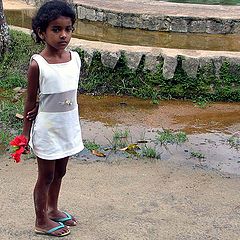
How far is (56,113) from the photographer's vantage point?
270 cm

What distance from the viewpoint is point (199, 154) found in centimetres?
409

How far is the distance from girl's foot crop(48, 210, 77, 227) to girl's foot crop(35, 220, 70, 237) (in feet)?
0.24

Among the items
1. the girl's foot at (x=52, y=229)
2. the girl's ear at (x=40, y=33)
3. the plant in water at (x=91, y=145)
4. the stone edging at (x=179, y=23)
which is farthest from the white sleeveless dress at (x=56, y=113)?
the stone edging at (x=179, y=23)

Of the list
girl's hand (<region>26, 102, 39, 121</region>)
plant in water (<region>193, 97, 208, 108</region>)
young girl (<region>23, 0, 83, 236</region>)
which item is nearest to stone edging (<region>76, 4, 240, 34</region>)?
plant in water (<region>193, 97, 208, 108</region>)

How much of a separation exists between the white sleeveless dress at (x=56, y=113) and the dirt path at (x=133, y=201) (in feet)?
1.74

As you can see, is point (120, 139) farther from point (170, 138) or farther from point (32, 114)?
point (32, 114)

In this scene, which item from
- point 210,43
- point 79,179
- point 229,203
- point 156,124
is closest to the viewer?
point 229,203

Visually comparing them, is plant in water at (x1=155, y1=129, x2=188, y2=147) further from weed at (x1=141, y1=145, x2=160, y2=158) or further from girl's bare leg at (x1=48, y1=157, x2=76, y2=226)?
girl's bare leg at (x1=48, y1=157, x2=76, y2=226)

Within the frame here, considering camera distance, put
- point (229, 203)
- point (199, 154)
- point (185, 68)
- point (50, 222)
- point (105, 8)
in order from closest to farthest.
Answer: point (50, 222)
point (229, 203)
point (199, 154)
point (185, 68)
point (105, 8)

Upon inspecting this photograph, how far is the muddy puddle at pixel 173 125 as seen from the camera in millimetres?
4062

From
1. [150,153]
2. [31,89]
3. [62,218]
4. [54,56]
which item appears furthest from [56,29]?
[150,153]

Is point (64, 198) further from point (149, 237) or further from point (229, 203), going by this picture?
point (229, 203)

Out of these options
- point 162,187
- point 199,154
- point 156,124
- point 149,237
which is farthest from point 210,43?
point 149,237

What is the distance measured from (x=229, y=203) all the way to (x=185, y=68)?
99.1 inches
